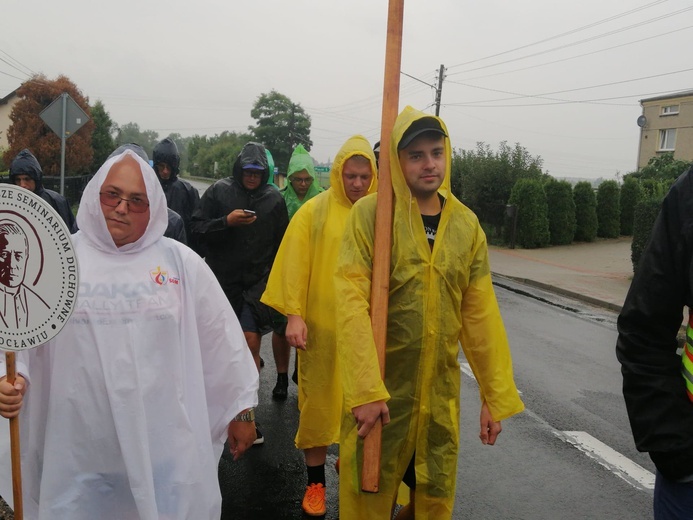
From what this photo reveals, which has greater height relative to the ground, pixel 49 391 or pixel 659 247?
pixel 659 247

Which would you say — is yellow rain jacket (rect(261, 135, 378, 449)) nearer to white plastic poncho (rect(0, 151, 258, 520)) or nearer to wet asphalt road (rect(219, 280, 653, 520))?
wet asphalt road (rect(219, 280, 653, 520))

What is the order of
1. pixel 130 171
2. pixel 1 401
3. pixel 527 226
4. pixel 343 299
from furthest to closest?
pixel 527 226
pixel 343 299
pixel 130 171
pixel 1 401

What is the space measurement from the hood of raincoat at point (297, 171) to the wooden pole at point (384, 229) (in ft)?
Result: 8.24

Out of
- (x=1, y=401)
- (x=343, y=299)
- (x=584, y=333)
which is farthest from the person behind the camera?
(x=584, y=333)

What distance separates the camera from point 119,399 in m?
2.26

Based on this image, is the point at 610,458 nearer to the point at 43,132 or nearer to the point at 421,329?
the point at 421,329

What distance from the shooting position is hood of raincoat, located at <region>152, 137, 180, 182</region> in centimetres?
590

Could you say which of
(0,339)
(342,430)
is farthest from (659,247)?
(0,339)

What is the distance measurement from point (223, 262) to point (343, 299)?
96.4 inches

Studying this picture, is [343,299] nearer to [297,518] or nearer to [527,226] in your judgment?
[297,518]

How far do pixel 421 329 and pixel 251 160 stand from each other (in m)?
2.58

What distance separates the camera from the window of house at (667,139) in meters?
46.1

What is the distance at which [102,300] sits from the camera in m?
2.30

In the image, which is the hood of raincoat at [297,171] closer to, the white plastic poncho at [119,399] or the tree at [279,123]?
the white plastic poncho at [119,399]
